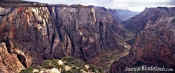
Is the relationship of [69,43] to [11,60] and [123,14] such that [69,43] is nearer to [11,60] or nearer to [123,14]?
[11,60]

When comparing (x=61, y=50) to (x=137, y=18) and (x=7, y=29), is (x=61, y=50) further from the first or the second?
(x=137, y=18)

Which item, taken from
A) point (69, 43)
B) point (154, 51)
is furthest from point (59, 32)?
point (154, 51)

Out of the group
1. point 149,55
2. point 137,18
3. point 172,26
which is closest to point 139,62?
point 149,55

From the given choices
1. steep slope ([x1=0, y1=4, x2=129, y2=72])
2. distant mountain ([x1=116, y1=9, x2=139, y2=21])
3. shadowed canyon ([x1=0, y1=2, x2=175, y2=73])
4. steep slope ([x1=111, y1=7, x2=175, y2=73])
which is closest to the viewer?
steep slope ([x1=111, y1=7, x2=175, y2=73])

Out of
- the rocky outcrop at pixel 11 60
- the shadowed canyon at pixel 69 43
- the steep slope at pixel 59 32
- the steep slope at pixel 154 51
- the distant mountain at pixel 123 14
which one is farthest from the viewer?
the distant mountain at pixel 123 14

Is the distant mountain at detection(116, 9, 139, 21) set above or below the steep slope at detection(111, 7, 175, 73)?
above

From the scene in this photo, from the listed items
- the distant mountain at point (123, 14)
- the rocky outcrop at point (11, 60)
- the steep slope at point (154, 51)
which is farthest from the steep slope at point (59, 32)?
the distant mountain at point (123, 14)

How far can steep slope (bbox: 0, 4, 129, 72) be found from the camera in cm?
3731

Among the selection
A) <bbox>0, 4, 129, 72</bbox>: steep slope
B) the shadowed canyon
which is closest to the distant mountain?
<bbox>0, 4, 129, 72</bbox>: steep slope

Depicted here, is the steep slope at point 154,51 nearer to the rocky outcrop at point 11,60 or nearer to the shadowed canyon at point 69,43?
the shadowed canyon at point 69,43

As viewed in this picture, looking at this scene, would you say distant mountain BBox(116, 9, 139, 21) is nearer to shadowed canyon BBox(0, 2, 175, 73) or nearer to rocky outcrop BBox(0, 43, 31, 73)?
shadowed canyon BBox(0, 2, 175, 73)

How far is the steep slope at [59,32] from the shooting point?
37.3 metres

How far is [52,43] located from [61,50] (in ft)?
10.3

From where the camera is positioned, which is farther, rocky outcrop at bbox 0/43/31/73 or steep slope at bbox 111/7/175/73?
steep slope at bbox 111/7/175/73
